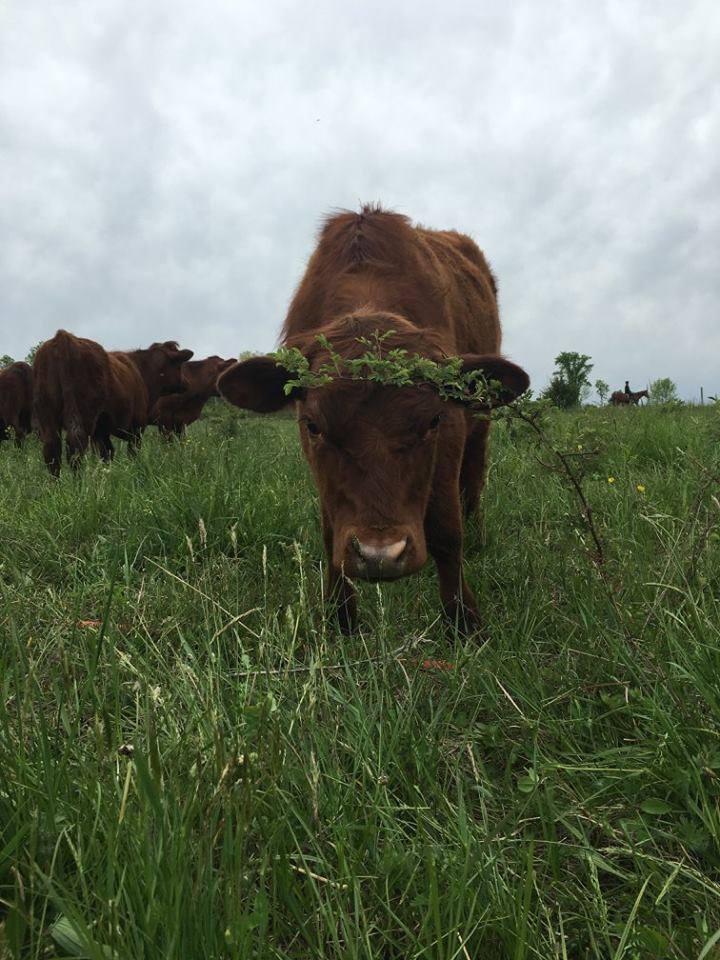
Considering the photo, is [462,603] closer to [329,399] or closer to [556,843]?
[329,399]

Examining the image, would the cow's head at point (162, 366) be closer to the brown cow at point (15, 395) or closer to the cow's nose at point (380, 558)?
the brown cow at point (15, 395)

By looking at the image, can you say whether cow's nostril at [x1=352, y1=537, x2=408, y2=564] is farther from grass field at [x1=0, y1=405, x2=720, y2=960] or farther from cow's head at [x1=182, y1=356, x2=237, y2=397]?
cow's head at [x1=182, y1=356, x2=237, y2=397]

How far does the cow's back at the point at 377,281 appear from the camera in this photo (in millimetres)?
3193

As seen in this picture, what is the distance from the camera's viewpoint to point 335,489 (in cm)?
265

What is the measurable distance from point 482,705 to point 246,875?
110cm

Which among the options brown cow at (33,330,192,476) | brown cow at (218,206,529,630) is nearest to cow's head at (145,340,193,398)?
brown cow at (33,330,192,476)

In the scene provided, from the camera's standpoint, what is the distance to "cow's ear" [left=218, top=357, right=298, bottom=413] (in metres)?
3.03

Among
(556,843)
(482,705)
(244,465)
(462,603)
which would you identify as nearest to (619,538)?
(462,603)

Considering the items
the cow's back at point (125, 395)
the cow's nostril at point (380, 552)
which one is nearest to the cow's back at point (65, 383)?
the cow's back at point (125, 395)

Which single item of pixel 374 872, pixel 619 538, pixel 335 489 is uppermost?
pixel 335 489

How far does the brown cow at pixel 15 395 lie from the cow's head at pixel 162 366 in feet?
8.03

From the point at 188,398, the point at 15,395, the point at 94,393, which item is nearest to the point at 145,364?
the point at 188,398

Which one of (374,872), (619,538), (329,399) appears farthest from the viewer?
(619,538)

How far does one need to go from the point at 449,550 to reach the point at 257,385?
1.21 meters
